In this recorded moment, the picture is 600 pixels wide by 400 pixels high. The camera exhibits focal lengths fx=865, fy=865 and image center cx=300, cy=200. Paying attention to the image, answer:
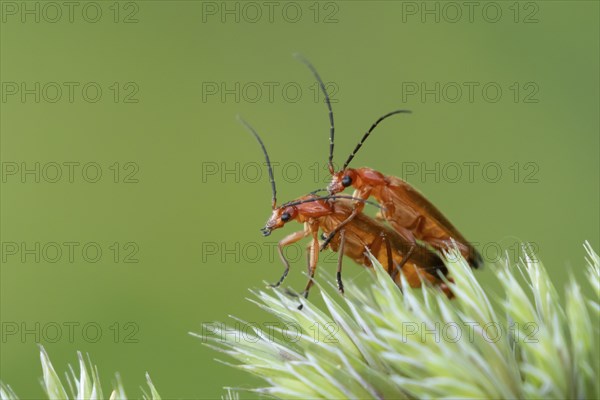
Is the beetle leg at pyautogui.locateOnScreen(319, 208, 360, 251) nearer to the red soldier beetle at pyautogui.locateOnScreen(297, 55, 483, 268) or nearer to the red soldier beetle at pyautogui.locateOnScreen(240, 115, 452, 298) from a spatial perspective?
the red soldier beetle at pyautogui.locateOnScreen(240, 115, 452, 298)

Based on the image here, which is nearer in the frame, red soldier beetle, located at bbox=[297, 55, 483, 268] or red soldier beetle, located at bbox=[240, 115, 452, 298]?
red soldier beetle, located at bbox=[240, 115, 452, 298]

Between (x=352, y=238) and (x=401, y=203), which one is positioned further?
(x=401, y=203)

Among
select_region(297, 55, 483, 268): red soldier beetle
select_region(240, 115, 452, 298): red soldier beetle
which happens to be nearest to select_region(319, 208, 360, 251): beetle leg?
select_region(240, 115, 452, 298): red soldier beetle

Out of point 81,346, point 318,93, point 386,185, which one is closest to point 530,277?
point 386,185

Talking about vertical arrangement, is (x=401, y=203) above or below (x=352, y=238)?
above

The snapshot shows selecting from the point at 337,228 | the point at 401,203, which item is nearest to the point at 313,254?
the point at 337,228

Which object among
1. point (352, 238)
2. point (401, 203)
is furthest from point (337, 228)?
point (401, 203)

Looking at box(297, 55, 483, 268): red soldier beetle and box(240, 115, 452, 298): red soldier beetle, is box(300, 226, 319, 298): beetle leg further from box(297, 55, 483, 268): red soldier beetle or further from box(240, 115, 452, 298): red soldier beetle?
box(297, 55, 483, 268): red soldier beetle

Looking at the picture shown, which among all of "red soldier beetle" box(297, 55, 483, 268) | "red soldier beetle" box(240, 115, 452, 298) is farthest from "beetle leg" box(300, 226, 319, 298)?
"red soldier beetle" box(297, 55, 483, 268)

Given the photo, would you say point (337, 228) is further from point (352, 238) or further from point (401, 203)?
point (401, 203)

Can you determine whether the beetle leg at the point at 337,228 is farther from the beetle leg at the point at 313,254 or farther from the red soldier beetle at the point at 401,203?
the red soldier beetle at the point at 401,203

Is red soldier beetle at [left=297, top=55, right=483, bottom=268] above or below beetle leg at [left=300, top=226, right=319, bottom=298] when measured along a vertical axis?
above
